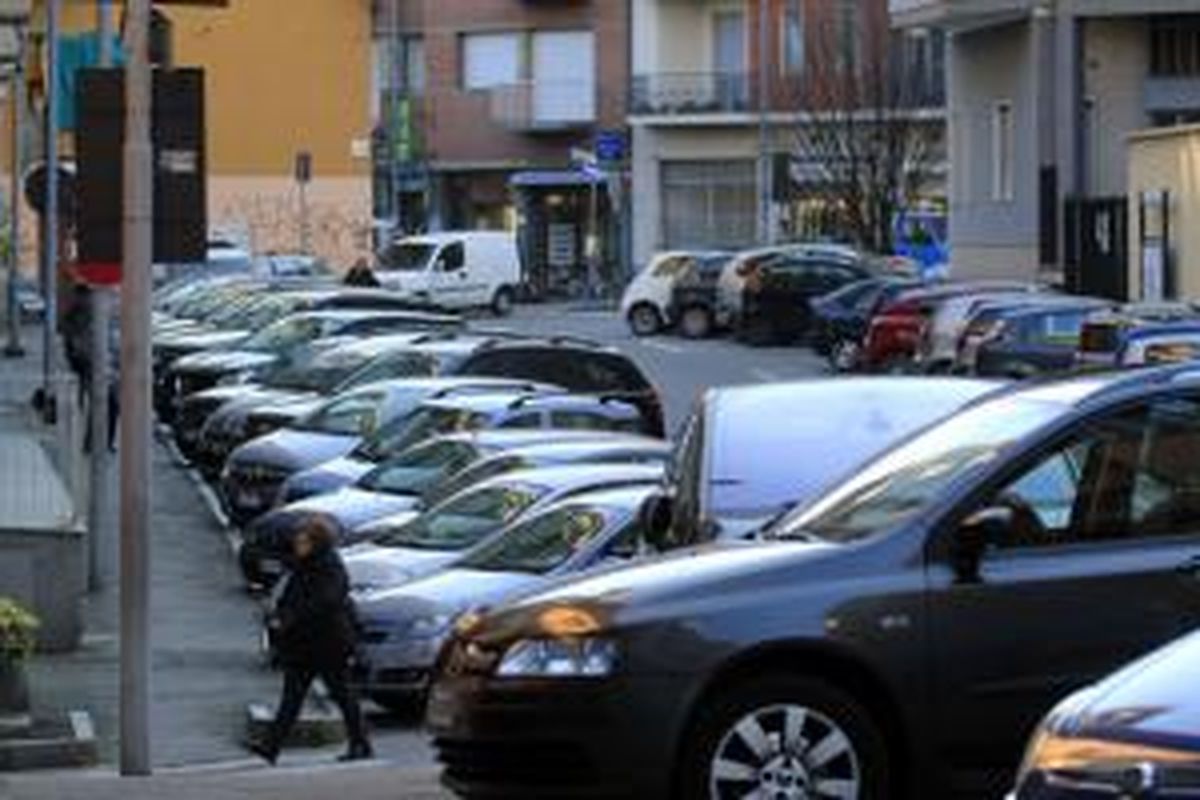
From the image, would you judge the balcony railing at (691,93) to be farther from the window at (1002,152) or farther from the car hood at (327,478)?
the car hood at (327,478)

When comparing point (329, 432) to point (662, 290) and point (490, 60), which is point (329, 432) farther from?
point (490, 60)

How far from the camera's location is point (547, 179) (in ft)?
277

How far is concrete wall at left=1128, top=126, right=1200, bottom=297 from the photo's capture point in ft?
142

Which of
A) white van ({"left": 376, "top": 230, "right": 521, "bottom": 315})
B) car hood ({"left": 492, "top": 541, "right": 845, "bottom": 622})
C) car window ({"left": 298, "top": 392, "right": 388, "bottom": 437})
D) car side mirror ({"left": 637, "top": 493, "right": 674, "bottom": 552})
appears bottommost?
car window ({"left": 298, "top": 392, "right": 388, "bottom": 437})

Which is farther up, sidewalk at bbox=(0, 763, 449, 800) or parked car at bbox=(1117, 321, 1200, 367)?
parked car at bbox=(1117, 321, 1200, 367)

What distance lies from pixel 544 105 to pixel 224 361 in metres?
49.0

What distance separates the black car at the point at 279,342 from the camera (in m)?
34.3

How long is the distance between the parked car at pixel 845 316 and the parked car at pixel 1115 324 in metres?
15.8

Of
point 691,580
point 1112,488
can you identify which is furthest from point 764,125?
point 691,580

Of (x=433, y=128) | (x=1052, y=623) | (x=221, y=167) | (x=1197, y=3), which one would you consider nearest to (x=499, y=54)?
(x=433, y=128)

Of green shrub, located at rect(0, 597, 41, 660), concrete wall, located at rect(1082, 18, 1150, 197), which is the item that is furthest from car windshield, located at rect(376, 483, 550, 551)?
concrete wall, located at rect(1082, 18, 1150, 197)

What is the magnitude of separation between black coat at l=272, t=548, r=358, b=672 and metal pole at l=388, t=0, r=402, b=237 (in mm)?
72089

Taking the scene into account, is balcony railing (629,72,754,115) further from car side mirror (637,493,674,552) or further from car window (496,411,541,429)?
car side mirror (637,493,674,552)

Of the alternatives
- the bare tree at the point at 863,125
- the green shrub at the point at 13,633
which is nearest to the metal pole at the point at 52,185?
the green shrub at the point at 13,633
